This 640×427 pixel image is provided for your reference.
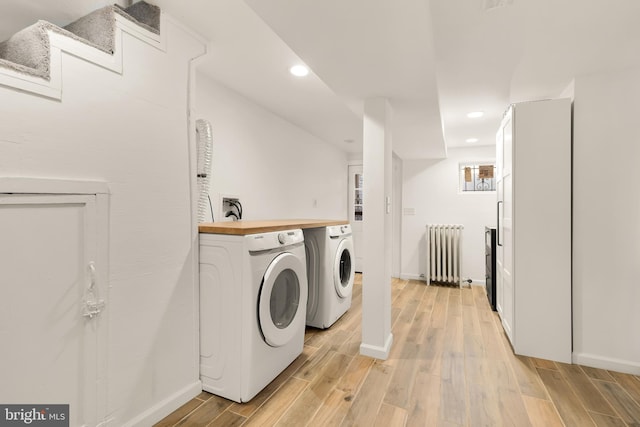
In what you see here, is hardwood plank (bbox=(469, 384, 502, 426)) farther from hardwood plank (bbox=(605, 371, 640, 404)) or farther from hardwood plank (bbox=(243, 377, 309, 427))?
hardwood plank (bbox=(243, 377, 309, 427))

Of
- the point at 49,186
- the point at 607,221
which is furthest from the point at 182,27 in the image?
the point at 607,221

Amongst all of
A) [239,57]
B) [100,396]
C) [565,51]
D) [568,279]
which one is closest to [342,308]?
[568,279]

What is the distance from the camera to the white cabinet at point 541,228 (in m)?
2.16

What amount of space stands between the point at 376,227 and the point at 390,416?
1.20 meters

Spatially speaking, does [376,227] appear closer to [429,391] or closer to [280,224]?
[280,224]

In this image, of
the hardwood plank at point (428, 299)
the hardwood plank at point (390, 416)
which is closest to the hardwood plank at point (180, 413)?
the hardwood plank at point (390, 416)

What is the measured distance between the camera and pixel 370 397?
1.76 metres

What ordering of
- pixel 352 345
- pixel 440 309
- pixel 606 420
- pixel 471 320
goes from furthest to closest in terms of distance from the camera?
pixel 440 309 → pixel 471 320 → pixel 352 345 → pixel 606 420

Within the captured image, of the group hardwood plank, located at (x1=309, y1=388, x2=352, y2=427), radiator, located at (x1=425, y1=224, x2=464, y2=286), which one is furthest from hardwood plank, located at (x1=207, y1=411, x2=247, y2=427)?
radiator, located at (x1=425, y1=224, x2=464, y2=286)

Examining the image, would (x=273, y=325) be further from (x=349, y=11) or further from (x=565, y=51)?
(x=565, y=51)

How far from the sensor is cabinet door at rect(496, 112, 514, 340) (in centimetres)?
237

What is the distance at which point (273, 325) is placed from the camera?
6.05 feet

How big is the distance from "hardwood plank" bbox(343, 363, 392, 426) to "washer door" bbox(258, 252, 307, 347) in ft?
1.85

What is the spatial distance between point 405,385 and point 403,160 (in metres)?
3.77
